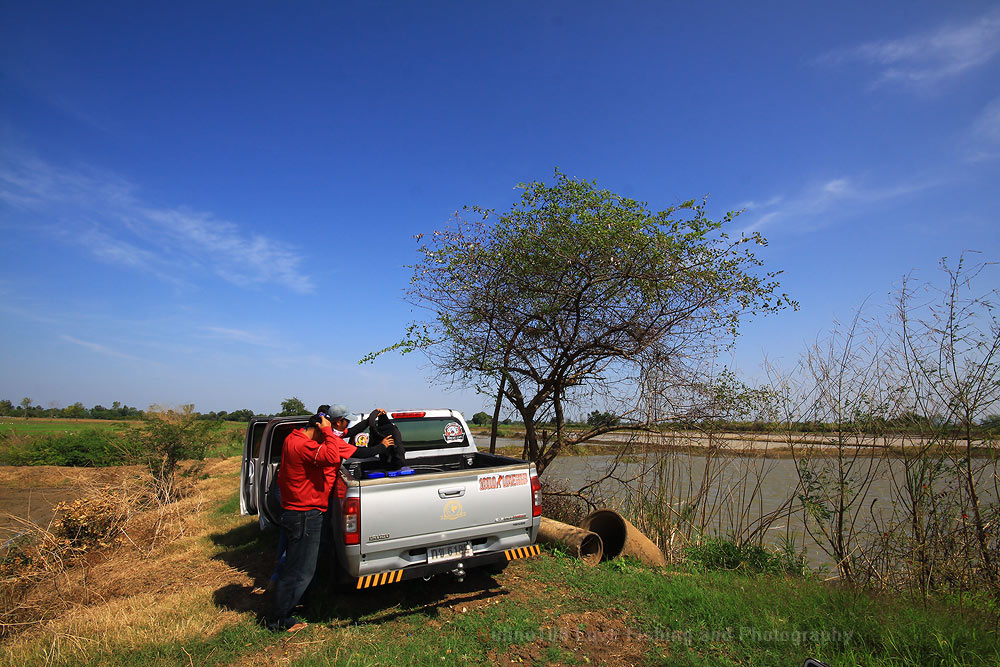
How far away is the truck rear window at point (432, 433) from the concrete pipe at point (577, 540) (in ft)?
5.51

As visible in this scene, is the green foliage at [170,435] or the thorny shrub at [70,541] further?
the green foliage at [170,435]

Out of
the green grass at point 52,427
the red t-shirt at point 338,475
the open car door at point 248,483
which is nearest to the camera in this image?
the red t-shirt at point 338,475

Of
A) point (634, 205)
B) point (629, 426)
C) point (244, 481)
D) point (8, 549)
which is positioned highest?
point (634, 205)

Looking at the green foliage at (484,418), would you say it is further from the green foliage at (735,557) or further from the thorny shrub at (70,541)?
the thorny shrub at (70,541)

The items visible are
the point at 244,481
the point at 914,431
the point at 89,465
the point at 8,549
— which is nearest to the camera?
the point at 914,431

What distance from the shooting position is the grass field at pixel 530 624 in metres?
3.96

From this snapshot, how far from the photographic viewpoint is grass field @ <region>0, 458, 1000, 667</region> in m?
3.96

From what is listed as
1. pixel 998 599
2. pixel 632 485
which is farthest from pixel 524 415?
pixel 998 599

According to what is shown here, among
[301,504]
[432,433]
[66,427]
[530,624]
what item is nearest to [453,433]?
[432,433]

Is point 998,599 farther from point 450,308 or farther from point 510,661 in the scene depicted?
point 450,308

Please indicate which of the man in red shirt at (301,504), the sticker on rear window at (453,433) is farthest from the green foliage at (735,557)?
the man in red shirt at (301,504)

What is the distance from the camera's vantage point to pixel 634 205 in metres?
8.80

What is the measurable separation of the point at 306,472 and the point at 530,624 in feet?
8.41

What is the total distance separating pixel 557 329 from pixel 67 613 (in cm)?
775
